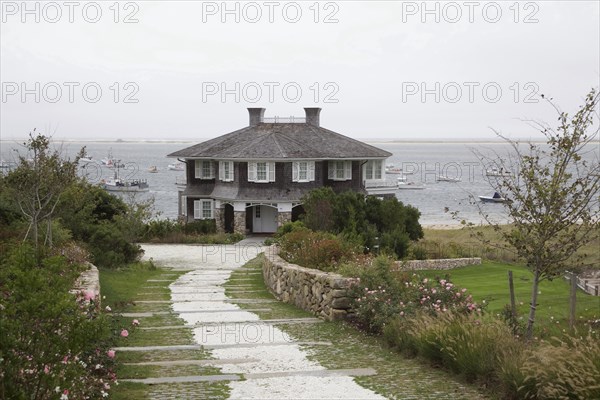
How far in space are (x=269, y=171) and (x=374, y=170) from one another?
23.1 ft

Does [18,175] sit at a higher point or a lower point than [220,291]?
higher

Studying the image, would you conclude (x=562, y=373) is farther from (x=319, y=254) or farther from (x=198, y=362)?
(x=319, y=254)

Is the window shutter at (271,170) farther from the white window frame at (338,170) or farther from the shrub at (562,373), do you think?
the shrub at (562,373)

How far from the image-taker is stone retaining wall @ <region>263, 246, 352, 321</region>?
15047 mm

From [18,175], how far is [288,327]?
828 centimetres

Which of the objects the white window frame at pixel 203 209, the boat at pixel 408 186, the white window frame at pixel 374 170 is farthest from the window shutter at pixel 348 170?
the boat at pixel 408 186

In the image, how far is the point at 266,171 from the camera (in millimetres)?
44969

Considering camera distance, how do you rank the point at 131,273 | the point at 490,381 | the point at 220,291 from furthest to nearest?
the point at 131,273 → the point at 220,291 → the point at 490,381

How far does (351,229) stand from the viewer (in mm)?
31594

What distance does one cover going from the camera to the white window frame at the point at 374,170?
157 feet

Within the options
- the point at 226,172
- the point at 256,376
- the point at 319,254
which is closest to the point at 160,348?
the point at 256,376

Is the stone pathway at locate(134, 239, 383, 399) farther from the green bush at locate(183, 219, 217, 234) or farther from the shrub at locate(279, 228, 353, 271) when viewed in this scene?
the green bush at locate(183, 219, 217, 234)

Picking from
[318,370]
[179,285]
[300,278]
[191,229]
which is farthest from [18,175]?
[191,229]

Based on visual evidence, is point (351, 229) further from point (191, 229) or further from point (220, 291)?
point (191, 229)
